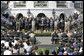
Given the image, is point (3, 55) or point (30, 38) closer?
point (3, 55)

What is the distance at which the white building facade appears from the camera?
1528 inches

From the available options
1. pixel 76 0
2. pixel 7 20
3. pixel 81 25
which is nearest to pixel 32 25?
pixel 7 20

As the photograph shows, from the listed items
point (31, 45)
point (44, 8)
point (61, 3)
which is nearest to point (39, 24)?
point (44, 8)

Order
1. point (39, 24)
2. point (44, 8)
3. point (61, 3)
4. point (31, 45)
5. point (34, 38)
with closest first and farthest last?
point (31, 45), point (34, 38), point (39, 24), point (44, 8), point (61, 3)

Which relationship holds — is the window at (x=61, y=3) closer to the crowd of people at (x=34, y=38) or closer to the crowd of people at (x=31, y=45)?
the crowd of people at (x=34, y=38)

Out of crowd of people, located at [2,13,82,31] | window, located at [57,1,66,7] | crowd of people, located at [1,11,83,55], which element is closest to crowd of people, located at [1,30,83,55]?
crowd of people, located at [1,11,83,55]

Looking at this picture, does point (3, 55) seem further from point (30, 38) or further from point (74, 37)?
point (74, 37)

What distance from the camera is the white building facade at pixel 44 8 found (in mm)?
38812

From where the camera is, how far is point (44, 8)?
3875 centimetres

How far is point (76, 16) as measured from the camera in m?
36.1

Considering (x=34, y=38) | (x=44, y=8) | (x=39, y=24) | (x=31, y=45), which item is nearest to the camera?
(x=31, y=45)

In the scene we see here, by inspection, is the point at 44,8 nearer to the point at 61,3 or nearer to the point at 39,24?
the point at 61,3

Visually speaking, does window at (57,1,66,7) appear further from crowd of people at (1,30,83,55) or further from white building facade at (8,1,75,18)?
crowd of people at (1,30,83,55)

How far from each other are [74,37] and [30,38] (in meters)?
4.20
